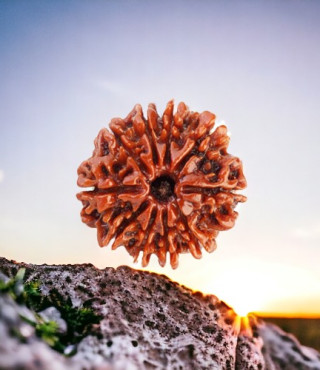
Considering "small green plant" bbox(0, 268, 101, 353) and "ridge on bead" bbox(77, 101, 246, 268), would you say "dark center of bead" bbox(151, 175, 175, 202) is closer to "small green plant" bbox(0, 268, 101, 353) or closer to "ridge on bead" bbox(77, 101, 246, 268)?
"ridge on bead" bbox(77, 101, 246, 268)

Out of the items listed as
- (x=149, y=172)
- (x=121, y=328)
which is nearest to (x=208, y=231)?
(x=149, y=172)

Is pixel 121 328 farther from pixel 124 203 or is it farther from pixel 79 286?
pixel 124 203

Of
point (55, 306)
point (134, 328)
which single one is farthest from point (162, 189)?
point (55, 306)

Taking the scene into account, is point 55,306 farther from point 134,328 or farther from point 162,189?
point 162,189

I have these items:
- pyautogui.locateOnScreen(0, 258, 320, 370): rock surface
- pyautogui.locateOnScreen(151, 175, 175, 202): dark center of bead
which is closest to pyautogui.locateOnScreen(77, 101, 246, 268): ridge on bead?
pyautogui.locateOnScreen(151, 175, 175, 202): dark center of bead

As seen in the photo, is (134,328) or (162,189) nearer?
(134,328)
